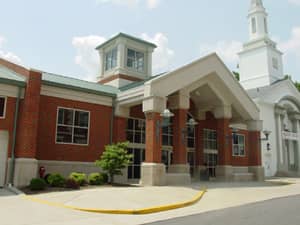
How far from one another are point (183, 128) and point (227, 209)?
910cm

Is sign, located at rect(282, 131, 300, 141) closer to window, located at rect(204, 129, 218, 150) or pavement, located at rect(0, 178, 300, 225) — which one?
window, located at rect(204, 129, 218, 150)

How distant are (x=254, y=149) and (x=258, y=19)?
2697 centimetres

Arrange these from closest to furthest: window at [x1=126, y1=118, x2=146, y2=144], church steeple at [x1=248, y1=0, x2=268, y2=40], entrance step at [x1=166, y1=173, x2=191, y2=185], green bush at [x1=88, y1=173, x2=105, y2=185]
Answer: green bush at [x1=88, y1=173, x2=105, y2=185], entrance step at [x1=166, y1=173, x2=191, y2=185], window at [x1=126, y1=118, x2=146, y2=144], church steeple at [x1=248, y1=0, x2=268, y2=40]

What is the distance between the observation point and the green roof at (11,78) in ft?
53.0

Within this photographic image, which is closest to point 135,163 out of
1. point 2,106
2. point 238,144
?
point 2,106

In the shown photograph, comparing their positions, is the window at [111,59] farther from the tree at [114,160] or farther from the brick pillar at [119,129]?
the tree at [114,160]

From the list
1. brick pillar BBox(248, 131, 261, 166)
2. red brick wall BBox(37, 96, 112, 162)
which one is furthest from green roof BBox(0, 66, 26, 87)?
brick pillar BBox(248, 131, 261, 166)

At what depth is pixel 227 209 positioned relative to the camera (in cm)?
1063

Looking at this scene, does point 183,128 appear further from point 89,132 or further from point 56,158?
point 56,158

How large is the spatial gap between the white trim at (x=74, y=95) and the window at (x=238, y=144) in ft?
48.7

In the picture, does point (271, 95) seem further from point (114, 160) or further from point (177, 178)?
point (114, 160)

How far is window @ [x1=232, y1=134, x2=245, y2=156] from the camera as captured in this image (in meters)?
30.1

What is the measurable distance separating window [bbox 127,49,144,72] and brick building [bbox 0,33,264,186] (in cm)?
8

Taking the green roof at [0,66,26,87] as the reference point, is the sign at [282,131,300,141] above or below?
below
